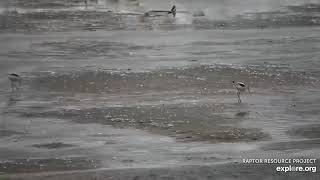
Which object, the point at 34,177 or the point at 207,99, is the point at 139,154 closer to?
the point at 34,177

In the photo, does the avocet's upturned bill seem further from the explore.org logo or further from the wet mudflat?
the explore.org logo

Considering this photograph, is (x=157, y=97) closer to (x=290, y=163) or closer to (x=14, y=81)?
(x=14, y=81)

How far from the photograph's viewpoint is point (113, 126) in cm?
1698

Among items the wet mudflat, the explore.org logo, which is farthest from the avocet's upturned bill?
the explore.org logo

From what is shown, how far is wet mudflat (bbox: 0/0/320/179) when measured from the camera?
14.4 metres

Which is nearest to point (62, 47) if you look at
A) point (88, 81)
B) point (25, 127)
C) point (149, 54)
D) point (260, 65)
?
point (149, 54)

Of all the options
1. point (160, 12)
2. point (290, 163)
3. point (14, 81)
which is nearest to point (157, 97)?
point (14, 81)

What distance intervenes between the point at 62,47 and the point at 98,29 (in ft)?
14.3

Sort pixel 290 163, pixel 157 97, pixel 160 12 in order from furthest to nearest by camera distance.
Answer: pixel 160 12
pixel 157 97
pixel 290 163

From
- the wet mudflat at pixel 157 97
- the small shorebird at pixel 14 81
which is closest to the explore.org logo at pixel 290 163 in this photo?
the wet mudflat at pixel 157 97

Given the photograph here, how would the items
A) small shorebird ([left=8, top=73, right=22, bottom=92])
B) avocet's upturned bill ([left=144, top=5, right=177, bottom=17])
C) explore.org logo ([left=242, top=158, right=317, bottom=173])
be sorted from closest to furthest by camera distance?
explore.org logo ([left=242, top=158, right=317, bottom=173])
small shorebird ([left=8, top=73, right=22, bottom=92])
avocet's upturned bill ([left=144, top=5, right=177, bottom=17])

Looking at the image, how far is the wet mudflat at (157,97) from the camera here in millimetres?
14399

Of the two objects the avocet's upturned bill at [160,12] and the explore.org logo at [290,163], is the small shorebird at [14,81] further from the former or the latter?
the avocet's upturned bill at [160,12]

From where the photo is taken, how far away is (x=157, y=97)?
19.9 m
